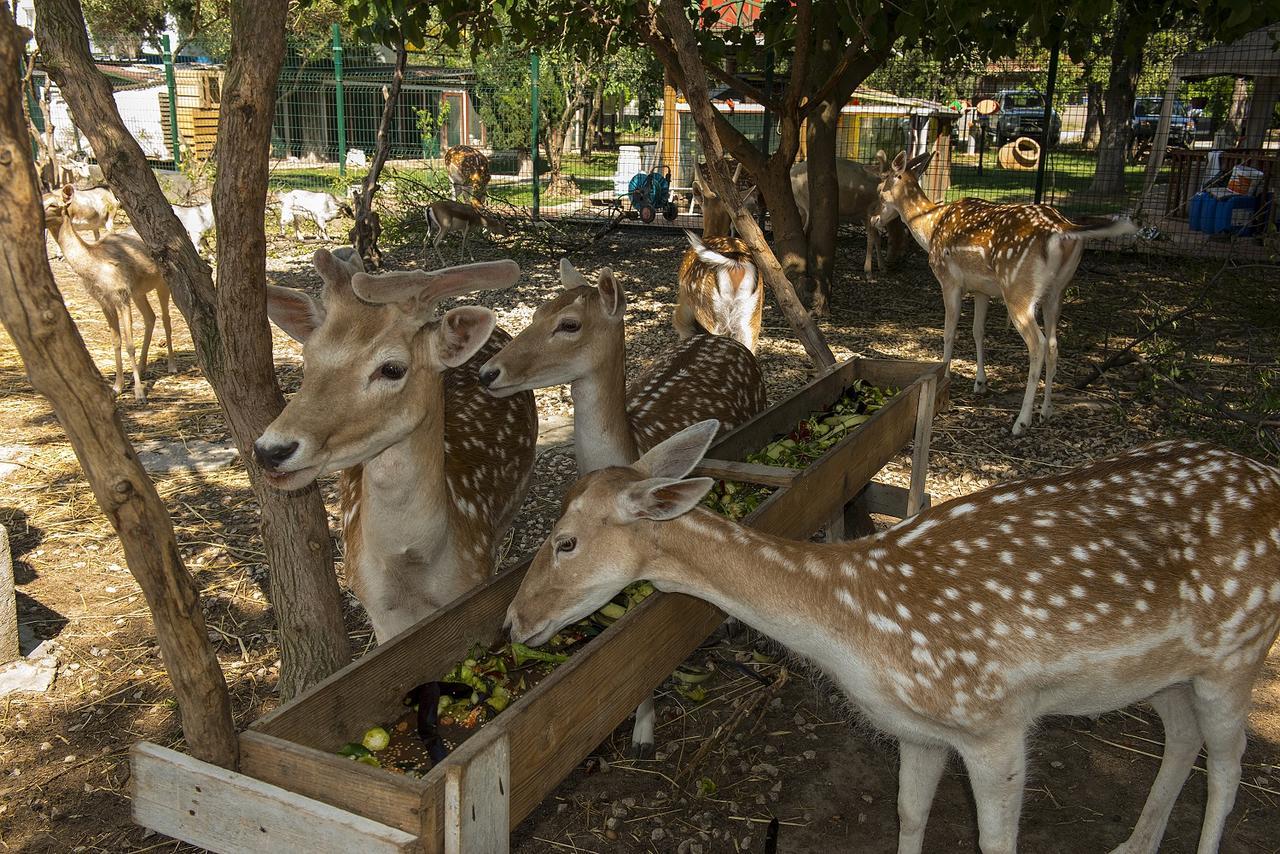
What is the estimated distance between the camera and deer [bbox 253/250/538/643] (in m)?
2.49

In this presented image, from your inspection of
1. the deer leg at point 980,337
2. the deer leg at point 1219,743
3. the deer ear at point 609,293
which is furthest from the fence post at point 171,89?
the deer leg at point 1219,743

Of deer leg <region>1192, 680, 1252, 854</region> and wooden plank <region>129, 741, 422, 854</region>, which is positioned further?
deer leg <region>1192, 680, 1252, 854</region>

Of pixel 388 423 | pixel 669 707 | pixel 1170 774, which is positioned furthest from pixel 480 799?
pixel 1170 774

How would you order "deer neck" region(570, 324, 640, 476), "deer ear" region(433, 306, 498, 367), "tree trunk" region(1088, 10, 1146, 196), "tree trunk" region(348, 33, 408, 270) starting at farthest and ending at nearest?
"tree trunk" region(1088, 10, 1146, 196), "tree trunk" region(348, 33, 408, 270), "deer neck" region(570, 324, 640, 476), "deer ear" region(433, 306, 498, 367)

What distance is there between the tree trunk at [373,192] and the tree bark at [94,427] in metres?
8.17

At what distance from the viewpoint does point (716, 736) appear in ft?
11.2

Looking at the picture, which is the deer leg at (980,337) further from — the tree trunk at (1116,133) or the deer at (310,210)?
the tree trunk at (1116,133)

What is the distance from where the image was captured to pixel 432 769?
70.5 inches

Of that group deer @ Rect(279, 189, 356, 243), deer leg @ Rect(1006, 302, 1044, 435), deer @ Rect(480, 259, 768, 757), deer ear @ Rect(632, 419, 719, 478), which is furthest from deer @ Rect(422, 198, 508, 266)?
deer ear @ Rect(632, 419, 719, 478)

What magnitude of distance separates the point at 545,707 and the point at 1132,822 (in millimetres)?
2156

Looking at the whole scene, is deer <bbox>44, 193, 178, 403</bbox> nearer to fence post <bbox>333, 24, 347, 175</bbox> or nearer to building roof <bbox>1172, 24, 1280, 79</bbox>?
fence post <bbox>333, 24, 347, 175</bbox>

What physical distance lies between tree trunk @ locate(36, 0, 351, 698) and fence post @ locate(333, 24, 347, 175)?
13.2 metres

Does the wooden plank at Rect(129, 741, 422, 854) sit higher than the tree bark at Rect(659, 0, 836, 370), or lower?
lower

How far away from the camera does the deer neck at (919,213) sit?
27.2 ft
